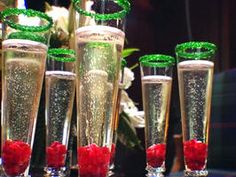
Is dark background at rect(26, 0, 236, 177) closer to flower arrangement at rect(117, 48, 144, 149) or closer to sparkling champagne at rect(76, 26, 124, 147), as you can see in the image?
flower arrangement at rect(117, 48, 144, 149)

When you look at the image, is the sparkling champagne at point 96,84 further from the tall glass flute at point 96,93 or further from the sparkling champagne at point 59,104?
the sparkling champagne at point 59,104

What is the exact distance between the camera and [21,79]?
1.90 feet

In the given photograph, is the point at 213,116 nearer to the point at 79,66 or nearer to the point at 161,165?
the point at 161,165

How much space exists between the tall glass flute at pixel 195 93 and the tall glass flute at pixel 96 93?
29 centimetres

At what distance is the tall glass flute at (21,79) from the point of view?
571 millimetres

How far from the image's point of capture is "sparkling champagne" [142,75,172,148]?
87 centimetres

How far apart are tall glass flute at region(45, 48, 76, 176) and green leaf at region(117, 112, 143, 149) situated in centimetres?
27

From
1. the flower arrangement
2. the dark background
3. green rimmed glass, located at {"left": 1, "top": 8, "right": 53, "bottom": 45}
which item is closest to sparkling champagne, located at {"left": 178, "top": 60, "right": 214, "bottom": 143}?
the flower arrangement

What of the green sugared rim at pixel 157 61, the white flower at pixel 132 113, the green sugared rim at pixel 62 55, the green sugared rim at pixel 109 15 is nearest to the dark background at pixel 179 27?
the white flower at pixel 132 113

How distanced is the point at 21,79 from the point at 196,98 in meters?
0.39

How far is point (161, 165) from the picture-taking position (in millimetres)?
831

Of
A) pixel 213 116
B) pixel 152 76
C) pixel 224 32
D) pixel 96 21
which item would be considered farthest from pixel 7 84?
pixel 224 32

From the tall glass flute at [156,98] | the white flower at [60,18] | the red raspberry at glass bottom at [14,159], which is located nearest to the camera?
the red raspberry at glass bottom at [14,159]

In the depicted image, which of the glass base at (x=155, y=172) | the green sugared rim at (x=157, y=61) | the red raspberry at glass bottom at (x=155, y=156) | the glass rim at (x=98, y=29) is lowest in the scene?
the glass base at (x=155, y=172)
